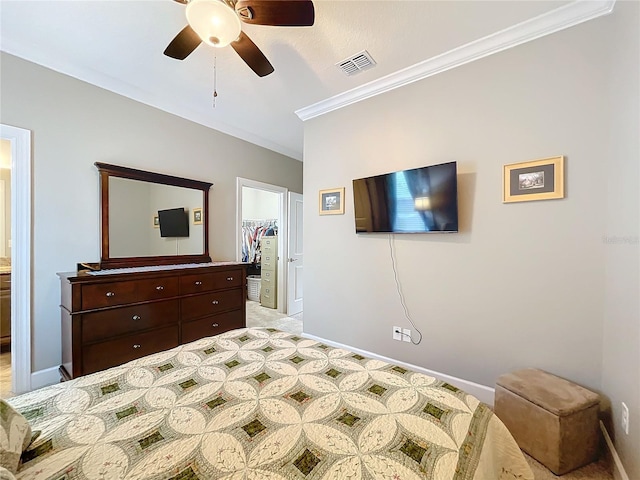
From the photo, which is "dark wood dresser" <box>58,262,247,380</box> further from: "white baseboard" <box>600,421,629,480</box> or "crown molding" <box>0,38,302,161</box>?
"white baseboard" <box>600,421,629,480</box>

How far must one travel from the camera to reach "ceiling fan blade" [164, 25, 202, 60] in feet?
5.37

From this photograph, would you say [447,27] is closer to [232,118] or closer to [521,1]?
[521,1]

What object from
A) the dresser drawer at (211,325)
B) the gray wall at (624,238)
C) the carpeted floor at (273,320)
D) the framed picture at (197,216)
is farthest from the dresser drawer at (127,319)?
the gray wall at (624,238)

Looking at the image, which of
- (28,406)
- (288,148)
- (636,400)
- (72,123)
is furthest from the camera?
(288,148)

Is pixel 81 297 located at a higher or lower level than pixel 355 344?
higher

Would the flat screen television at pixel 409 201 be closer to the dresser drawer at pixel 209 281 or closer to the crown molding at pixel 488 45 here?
the crown molding at pixel 488 45

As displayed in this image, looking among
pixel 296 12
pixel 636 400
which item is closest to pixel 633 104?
pixel 636 400

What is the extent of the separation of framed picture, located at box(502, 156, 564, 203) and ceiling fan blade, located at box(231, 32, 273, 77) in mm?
1884

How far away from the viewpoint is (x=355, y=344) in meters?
2.93

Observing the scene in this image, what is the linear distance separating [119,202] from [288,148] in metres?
2.55

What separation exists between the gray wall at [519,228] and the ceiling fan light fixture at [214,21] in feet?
5.36

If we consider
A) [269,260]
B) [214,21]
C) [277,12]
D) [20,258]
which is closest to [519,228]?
[277,12]

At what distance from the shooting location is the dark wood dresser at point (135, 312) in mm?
2146

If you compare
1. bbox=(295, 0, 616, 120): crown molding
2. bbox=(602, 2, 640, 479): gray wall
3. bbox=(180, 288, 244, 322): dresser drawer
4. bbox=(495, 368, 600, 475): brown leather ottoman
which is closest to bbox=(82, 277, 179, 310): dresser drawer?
bbox=(180, 288, 244, 322): dresser drawer
